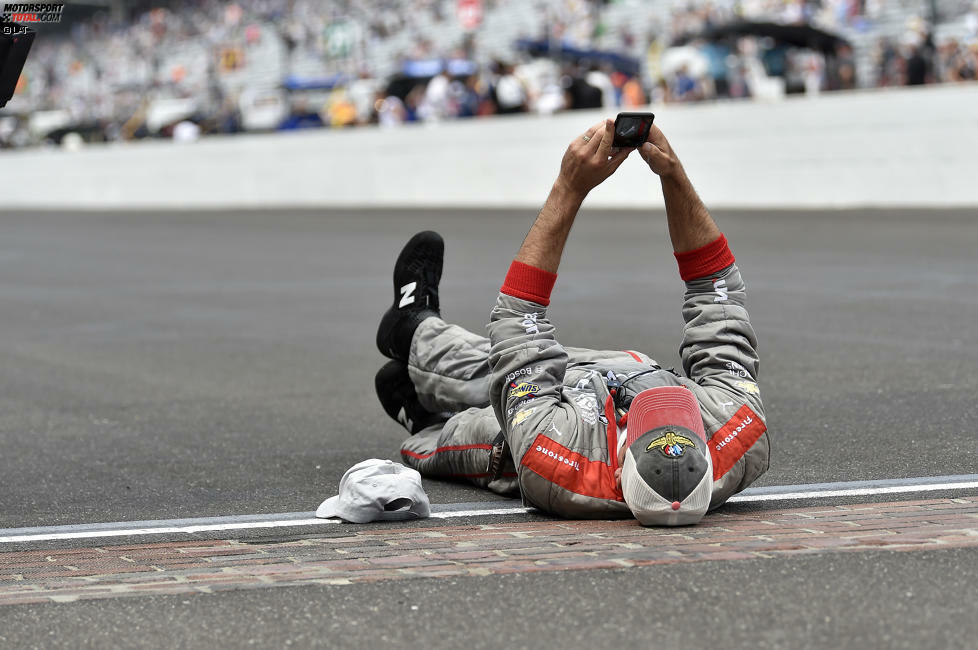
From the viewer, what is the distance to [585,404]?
16.1ft

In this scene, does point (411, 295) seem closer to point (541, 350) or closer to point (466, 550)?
point (541, 350)

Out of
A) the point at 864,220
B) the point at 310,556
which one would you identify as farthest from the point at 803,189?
the point at 310,556

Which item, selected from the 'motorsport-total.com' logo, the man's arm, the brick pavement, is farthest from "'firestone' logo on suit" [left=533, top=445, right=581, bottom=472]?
the 'motorsport-total.com' logo

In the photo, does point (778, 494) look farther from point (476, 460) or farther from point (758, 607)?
point (758, 607)

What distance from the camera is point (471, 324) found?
1081cm

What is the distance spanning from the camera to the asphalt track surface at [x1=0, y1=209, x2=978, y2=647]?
3.67m

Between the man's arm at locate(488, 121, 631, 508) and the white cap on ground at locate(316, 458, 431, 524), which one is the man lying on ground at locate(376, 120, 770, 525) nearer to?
the man's arm at locate(488, 121, 631, 508)

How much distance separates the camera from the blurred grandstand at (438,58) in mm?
25078

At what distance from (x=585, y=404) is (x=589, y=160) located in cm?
79

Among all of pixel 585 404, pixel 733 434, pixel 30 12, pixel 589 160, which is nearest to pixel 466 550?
pixel 585 404

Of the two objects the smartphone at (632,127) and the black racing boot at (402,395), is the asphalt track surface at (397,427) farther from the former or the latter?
the smartphone at (632,127)

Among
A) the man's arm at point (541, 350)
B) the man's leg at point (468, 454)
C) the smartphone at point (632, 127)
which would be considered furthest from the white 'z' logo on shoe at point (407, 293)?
the smartphone at point (632, 127)

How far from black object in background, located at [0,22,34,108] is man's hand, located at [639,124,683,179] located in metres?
1.89

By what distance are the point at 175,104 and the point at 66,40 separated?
17.2 metres
